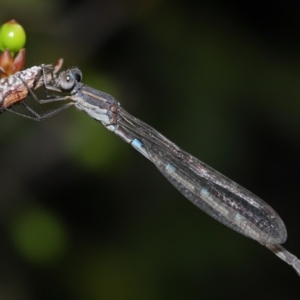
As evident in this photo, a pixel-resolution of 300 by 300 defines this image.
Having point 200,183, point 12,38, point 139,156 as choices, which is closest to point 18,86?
point 12,38

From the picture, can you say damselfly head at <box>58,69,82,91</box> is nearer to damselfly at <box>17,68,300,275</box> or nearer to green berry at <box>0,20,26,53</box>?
damselfly at <box>17,68,300,275</box>

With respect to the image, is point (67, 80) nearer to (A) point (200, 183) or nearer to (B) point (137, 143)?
(B) point (137, 143)

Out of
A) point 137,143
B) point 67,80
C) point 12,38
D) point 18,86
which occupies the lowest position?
point 18,86

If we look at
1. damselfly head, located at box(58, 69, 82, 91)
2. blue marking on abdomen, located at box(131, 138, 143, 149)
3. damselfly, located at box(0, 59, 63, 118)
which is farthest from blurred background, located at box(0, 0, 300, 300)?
damselfly, located at box(0, 59, 63, 118)

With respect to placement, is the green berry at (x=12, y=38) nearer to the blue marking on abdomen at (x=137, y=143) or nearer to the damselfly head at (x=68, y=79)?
the damselfly head at (x=68, y=79)

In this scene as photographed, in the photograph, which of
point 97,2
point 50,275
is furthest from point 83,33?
point 50,275

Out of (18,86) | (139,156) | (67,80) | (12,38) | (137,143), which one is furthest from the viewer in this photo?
(139,156)
